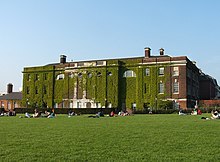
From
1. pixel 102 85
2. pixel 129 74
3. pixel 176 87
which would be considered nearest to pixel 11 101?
pixel 102 85

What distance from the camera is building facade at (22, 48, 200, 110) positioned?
55.8 metres

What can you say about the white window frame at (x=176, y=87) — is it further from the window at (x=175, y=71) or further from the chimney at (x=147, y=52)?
the chimney at (x=147, y=52)

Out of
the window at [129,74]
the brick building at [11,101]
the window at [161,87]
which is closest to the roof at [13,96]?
the brick building at [11,101]

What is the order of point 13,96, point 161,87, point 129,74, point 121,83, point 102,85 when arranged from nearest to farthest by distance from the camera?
1. point 161,87
2. point 129,74
3. point 121,83
4. point 102,85
5. point 13,96

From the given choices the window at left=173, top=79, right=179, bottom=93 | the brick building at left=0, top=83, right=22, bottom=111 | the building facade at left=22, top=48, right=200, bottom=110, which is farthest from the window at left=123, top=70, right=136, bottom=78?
the brick building at left=0, top=83, right=22, bottom=111

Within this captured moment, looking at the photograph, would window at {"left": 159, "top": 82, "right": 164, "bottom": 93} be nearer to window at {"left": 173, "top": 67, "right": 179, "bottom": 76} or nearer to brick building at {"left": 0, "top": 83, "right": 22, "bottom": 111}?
window at {"left": 173, "top": 67, "right": 179, "bottom": 76}

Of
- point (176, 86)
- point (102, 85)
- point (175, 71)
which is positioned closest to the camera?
point (176, 86)

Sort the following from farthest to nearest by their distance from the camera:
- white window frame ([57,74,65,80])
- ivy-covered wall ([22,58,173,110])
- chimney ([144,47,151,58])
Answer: white window frame ([57,74,65,80])
chimney ([144,47,151,58])
ivy-covered wall ([22,58,173,110])

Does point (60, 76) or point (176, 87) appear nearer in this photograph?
point (176, 87)

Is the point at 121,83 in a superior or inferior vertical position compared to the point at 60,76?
inferior

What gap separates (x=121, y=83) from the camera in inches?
2362

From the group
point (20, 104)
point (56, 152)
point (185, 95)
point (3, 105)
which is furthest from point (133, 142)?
point (3, 105)

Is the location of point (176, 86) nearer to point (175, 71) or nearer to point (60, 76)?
point (175, 71)

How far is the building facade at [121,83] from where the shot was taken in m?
55.8
